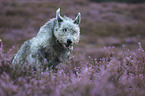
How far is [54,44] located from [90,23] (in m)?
14.0

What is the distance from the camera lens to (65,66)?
3.60 meters

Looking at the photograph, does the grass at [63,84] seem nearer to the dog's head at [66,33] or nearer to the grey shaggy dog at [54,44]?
the grey shaggy dog at [54,44]

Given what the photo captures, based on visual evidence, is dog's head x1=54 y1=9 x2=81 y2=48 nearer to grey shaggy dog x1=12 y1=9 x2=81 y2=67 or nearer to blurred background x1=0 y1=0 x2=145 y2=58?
grey shaggy dog x1=12 y1=9 x2=81 y2=67

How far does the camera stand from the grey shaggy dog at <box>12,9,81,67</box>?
11.2 feet

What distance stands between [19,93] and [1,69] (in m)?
1.03

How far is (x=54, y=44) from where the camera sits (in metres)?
3.55

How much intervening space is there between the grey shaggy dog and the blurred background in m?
7.79

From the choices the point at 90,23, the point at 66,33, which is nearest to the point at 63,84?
the point at 66,33

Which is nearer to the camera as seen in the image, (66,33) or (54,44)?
(66,33)

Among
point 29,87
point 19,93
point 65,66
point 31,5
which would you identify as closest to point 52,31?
point 65,66

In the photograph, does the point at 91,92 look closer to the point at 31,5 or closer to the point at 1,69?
the point at 1,69

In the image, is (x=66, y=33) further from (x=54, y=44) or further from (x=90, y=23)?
(x=90, y=23)

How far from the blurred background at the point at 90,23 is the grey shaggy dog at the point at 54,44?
25.6 ft

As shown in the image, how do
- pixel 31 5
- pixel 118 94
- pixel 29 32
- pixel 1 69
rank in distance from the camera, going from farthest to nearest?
pixel 31 5
pixel 29 32
pixel 1 69
pixel 118 94
